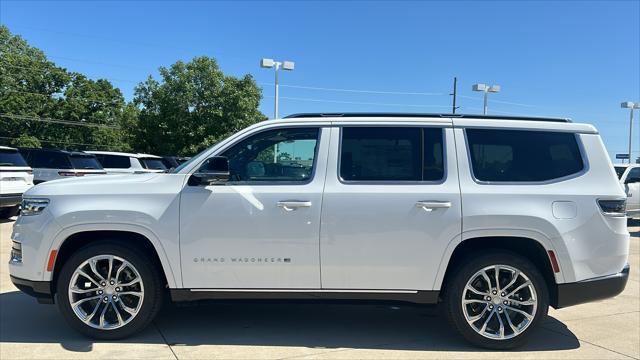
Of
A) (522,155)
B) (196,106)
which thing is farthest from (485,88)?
(522,155)

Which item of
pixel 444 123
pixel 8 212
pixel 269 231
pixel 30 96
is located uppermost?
pixel 30 96

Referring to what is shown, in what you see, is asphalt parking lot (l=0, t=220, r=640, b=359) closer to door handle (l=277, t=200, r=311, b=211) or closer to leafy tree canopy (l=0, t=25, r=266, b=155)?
door handle (l=277, t=200, r=311, b=211)

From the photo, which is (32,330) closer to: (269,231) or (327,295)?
(269,231)

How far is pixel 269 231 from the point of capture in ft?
13.8

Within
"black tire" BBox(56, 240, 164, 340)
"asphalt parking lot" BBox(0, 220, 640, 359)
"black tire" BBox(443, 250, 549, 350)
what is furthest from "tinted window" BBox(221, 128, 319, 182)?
"black tire" BBox(443, 250, 549, 350)

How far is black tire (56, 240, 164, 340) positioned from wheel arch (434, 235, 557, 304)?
8.02ft

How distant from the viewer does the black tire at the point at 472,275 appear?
427cm

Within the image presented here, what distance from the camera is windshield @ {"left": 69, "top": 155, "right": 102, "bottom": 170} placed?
14523mm

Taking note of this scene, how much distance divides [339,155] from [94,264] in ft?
7.45

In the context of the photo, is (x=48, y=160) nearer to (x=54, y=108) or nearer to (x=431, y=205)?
(x=431, y=205)

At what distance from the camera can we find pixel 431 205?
4.20 meters

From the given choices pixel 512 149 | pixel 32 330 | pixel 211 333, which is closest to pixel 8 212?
pixel 32 330

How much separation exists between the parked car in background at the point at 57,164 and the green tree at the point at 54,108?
2806cm

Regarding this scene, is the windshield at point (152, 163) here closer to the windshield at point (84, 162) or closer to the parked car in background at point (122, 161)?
the parked car in background at point (122, 161)
